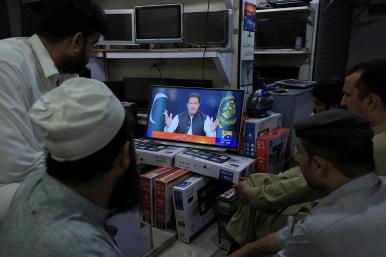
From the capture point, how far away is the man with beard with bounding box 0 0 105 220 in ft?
3.34

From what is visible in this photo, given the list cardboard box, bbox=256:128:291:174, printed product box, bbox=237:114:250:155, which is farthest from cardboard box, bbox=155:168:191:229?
cardboard box, bbox=256:128:291:174

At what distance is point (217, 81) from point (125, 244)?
1.69 m

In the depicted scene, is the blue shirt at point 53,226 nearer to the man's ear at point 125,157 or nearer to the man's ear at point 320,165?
the man's ear at point 125,157

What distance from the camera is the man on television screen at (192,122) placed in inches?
88.4

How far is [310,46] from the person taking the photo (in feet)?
11.3

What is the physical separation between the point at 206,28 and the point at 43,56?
1544 mm

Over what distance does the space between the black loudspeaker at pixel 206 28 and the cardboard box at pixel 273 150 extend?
33.1 inches

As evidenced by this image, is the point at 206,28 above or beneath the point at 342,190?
above

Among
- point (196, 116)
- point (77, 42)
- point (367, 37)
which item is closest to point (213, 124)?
point (196, 116)

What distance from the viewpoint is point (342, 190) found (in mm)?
949

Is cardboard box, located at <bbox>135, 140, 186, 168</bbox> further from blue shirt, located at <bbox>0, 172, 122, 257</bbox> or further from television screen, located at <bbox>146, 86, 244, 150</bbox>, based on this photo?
blue shirt, located at <bbox>0, 172, 122, 257</bbox>

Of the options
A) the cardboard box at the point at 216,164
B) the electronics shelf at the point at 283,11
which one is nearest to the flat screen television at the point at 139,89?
the cardboard box at the point at 216,164

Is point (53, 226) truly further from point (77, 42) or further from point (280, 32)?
point (280, 32)

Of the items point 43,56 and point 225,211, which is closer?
point 43,56
